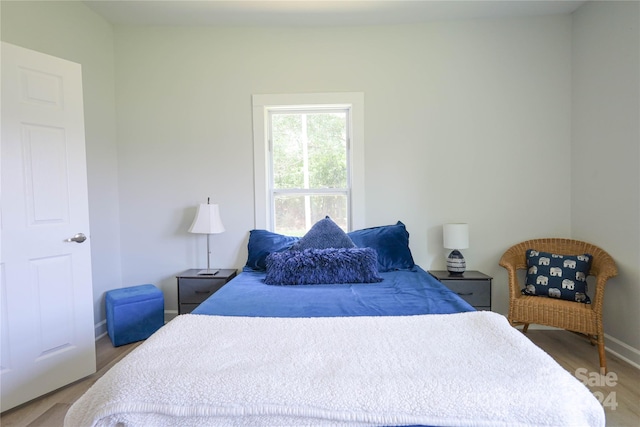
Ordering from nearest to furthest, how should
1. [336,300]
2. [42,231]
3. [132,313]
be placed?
[336,300]
[42,231]
[132,313]

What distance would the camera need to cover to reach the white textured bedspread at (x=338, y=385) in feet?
2.75

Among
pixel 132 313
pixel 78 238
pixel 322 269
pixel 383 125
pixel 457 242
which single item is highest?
pixel 383 125

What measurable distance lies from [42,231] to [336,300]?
1.90 metres

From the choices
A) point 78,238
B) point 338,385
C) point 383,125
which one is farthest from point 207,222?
point 338,385

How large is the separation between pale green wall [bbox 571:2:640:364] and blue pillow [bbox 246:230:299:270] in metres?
2.54

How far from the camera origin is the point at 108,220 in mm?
2920

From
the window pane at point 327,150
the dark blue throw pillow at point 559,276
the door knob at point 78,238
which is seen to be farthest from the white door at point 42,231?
the dark blue throw pillow at point 559,276

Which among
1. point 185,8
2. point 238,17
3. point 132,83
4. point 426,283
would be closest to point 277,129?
point 238,17

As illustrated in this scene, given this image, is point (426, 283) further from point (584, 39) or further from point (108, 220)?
point (108, 220)

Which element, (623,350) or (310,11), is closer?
(623,350)

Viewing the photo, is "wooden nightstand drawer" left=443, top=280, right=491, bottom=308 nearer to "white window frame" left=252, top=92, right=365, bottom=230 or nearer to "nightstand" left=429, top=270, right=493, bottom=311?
"nightstand" left=429, top=270, right=493, bottom=311

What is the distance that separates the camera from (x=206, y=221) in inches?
108

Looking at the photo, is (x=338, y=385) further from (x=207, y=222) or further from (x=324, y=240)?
(x=207, y=222)

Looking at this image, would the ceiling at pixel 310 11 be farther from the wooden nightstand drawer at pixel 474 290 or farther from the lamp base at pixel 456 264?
the wooden nightstand drawer at pixel 474 290
